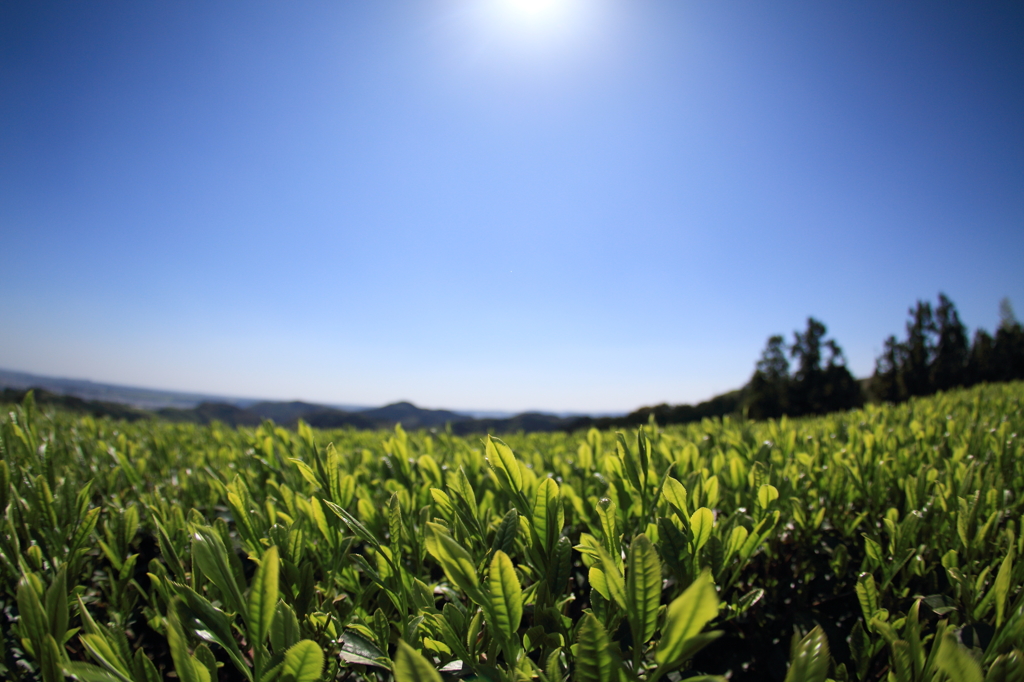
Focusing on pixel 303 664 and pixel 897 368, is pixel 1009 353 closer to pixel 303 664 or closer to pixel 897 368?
pixel 897 368

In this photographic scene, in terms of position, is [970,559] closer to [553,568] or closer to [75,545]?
[553,568]

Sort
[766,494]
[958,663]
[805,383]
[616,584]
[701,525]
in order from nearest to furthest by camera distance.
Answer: [958,663]
[616,584]
[701,525]
[766,494]
[805,383]

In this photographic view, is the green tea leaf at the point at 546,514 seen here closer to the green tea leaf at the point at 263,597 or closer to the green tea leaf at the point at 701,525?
the green tea leaf at the point at 701,525

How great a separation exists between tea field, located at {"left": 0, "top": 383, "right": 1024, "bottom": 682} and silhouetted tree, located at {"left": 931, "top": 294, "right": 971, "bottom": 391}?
62.0 meters

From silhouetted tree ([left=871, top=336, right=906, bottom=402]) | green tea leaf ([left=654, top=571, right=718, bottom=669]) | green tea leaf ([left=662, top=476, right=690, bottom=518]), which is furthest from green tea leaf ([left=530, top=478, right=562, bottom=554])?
silhouetted tree ([left=871, top=336, right=906, bottom=402])

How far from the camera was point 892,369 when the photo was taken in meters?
51.6

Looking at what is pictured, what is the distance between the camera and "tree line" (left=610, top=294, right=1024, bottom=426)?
145 feet

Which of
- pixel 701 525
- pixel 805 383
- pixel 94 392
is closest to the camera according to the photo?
pixel 701 525

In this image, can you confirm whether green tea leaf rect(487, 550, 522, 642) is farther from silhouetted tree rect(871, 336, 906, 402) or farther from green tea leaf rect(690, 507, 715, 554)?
silhouetted tree rect(871, 336, 906, 402)

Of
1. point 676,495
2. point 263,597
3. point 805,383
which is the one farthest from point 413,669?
point 805,383

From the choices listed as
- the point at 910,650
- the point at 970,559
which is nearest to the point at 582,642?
the point at 910,650

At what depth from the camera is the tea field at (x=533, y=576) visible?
627 millimetres

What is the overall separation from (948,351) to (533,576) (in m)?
68.9

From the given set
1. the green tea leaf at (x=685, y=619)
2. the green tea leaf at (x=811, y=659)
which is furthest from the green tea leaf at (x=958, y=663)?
the green tea leaf at (x=685, y=619)
